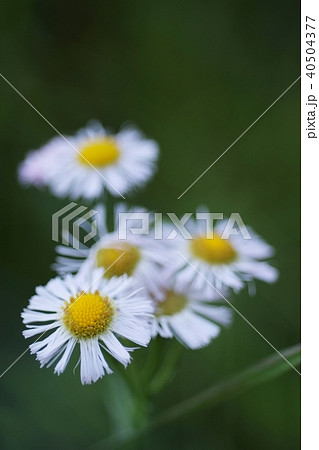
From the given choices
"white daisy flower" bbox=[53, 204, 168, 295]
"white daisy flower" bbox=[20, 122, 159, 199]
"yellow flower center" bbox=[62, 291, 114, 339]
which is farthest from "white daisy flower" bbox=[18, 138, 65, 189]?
"yellow flower center" bbox=[62, 291, 114, 339]

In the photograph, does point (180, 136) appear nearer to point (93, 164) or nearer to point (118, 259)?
point (93, 164)

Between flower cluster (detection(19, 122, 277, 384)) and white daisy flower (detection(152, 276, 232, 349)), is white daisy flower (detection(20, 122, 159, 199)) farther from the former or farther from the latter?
white daisy flower (detection(152, 276, 232, 349))

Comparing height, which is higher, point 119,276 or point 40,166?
point 40,166

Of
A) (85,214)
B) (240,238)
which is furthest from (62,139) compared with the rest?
(240,238)

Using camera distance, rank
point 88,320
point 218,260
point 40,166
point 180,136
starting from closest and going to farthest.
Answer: point 88,320, point 218,260, point 40,166, point 180,136

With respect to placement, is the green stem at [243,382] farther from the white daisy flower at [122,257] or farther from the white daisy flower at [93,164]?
the white daisy flower at [93,164]

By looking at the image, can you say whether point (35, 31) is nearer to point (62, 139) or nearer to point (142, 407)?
point (62, 139)

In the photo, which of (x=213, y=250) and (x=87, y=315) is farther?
(x=213, y=250)

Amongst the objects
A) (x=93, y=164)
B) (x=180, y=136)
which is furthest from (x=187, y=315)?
(x=180, y=136)
